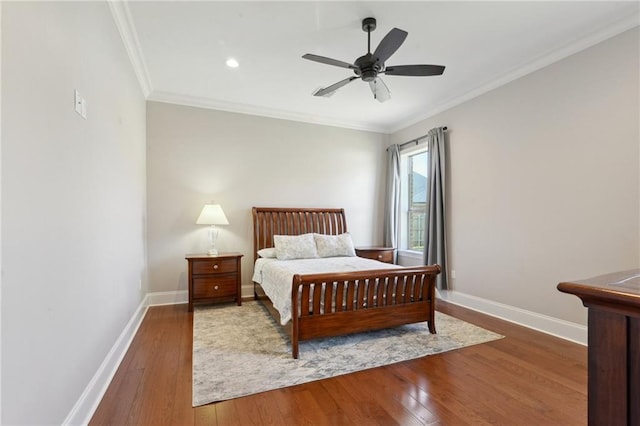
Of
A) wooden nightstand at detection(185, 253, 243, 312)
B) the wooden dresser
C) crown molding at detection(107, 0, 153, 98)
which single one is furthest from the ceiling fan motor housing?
wooden nightstand at detection(185, 253, 243, 312)

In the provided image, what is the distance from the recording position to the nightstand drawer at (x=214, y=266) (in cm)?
386

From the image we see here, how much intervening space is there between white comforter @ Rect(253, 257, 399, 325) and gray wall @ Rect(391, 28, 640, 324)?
137 cm

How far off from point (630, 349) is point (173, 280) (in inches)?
176

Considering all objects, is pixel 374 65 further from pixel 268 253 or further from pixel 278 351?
pixel 268 253

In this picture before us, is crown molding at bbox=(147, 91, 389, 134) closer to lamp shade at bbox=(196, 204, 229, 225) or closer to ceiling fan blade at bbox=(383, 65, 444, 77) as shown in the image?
lamp shade at bbox=(196, 204, 229, 225)

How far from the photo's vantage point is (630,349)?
2.15ft

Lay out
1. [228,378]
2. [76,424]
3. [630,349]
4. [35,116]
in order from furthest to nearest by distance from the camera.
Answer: [228,378], [76,424], [35,116], [630,349]

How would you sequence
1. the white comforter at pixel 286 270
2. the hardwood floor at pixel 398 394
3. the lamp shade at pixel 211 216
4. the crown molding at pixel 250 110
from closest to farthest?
the hardwood floor at pixel 398 394, the white comforter at pixel 286 270, the lamp shade at pixel 211 216, the crown molding at pixel 250 110

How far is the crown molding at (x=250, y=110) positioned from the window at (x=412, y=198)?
0.88m

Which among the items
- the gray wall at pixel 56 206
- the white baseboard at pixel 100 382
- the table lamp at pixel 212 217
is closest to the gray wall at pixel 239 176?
the table lamp at pixel 212 217

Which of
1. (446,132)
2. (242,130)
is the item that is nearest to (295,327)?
(242,130)

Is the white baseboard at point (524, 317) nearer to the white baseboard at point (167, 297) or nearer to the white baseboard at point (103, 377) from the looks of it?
the white baseboard at point (167, 297)

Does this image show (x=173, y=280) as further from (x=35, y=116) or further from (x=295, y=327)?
(x=35, y=116)

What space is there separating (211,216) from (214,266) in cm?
66
